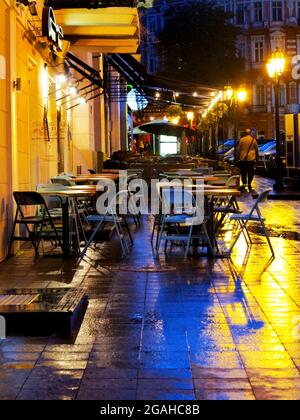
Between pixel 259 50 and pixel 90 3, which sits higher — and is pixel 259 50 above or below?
above

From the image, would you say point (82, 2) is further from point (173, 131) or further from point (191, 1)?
point (191, 1)

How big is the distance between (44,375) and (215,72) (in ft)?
167

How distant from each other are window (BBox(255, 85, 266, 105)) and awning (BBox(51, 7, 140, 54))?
49078mm

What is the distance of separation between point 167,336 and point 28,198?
4269 millimetres

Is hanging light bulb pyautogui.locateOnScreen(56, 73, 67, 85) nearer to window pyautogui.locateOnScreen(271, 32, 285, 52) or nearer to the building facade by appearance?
the building facade

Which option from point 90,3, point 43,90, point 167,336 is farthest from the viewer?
point 43,90

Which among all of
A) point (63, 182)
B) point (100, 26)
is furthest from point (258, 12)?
point (63, 182)

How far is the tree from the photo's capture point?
175ft

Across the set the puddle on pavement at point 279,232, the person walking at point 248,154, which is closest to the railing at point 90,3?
the puddle on pavement at point 279,232

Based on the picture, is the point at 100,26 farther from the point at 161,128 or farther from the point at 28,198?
the point at 161,128

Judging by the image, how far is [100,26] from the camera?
46.4 feet

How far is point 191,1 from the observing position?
191ft

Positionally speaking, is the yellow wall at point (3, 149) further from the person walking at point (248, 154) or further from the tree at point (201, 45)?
the tree at point (201, 45)
